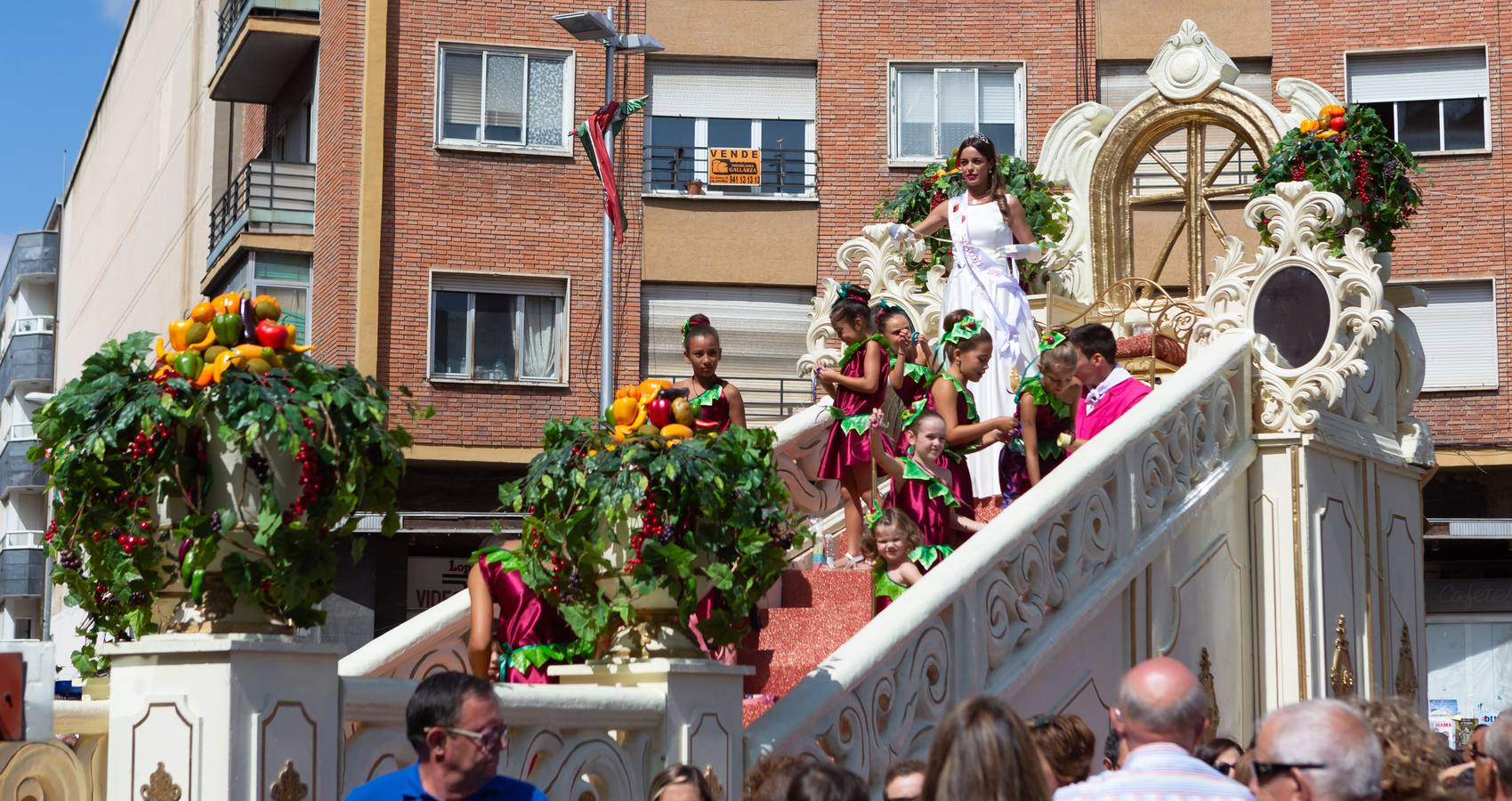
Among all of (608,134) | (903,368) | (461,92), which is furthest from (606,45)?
(903,368)

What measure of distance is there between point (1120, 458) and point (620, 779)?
4.09 m

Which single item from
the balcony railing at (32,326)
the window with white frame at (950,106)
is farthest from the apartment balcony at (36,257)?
the window with white frame at (950,106)

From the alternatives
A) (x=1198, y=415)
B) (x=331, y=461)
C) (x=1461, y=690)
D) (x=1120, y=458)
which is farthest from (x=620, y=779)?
(x=1461, y=690)

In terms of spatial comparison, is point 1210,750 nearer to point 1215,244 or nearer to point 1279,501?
point 1279,501

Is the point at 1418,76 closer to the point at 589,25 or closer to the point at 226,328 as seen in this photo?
the point at 589,25

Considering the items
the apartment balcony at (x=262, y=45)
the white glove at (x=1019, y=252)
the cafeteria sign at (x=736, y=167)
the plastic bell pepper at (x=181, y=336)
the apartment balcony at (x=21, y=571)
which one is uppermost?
the apartment balcony at (x=262, y=45)

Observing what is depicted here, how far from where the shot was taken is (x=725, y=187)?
31.2 meters

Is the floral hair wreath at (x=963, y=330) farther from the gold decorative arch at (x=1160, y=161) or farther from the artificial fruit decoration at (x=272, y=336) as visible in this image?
the artificial fruit decoration at (x=272, y=336)

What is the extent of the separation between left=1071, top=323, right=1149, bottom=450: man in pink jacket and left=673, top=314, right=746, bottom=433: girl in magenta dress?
192cm

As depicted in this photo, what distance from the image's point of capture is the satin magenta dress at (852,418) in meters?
12.1

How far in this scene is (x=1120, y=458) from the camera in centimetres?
1083

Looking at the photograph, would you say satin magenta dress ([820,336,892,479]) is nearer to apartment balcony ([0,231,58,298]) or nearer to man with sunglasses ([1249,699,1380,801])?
man with sunglasses ([1249,699,1380,801])

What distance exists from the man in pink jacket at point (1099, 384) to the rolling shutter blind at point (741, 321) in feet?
61.4

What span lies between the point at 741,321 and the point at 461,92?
5.20 m
